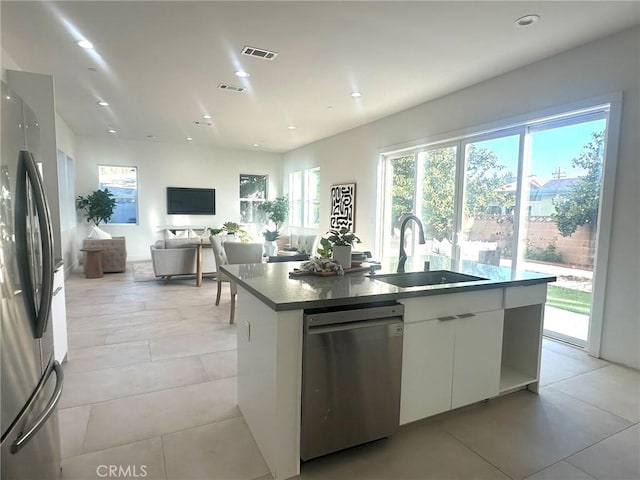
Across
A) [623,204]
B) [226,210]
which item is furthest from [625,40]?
[226,210]

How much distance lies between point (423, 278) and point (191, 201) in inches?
315

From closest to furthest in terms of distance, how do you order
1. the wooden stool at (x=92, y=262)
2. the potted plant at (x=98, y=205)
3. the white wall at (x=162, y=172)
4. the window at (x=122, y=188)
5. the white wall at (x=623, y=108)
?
the white wall at (x=623, y=108), the wooden stool at (x=92, y=262), the potted plant at (x=98, y=205), the white wall at (x=162, y=172), the window at (x=122, y=188)

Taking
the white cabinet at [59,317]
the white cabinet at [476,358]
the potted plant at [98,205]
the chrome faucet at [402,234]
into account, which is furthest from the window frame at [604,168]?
the potted plant at [98,205]

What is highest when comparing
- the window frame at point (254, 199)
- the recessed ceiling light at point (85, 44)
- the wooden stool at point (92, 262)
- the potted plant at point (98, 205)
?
the recessed ceiling light at point (85, 44)

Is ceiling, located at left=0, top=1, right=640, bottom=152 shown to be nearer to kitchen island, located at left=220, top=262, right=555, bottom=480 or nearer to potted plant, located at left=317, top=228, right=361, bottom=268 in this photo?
potted plant, located at left=317, top=228, right=361, bottom=268

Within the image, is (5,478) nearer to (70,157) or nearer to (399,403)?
(399,403)

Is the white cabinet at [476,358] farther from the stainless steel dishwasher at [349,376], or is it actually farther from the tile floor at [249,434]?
the stainless steel dishwasher at [349,376]

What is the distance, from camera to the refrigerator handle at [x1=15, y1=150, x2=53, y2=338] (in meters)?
1.36

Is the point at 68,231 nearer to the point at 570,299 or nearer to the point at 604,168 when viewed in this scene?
the point at 570,299

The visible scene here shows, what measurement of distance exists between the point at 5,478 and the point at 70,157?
8.16 m

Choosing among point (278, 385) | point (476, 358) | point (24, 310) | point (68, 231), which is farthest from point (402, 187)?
point (68, 231)

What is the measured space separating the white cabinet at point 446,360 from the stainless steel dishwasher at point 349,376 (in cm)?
12

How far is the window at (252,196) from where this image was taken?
399 inches

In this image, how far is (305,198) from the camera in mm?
9359
